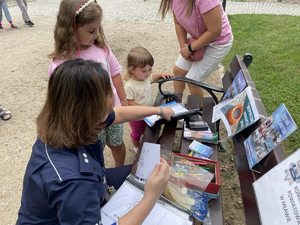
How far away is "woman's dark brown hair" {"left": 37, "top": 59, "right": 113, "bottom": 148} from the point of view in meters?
1.38

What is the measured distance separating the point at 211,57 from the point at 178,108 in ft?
1.92

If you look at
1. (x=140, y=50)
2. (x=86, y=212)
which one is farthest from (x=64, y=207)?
(x=140, y=50)

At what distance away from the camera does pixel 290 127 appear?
58.1 inches

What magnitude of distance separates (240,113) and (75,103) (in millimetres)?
1145

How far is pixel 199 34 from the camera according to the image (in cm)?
271

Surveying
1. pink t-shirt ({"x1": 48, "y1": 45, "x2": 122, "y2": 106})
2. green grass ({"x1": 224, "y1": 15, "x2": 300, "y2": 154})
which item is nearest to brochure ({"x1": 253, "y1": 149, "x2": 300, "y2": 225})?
pink t-shirt ({"x1": 48, "y1": 45, "x2": 122, "y2": 106})

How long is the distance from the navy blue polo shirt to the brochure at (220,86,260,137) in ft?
3.15

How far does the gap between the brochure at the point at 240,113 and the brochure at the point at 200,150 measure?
189 millimetres

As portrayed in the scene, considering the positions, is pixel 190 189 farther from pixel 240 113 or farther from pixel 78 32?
pixel 78 32

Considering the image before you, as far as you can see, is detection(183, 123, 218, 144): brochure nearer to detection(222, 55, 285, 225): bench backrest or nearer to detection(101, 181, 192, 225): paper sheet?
detection(222, 55, 285, 225): bench backrest

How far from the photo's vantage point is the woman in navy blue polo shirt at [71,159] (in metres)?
1.26

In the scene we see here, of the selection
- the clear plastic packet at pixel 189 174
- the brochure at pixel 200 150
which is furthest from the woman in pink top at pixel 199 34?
the clear plastic packet at pixel 189 174

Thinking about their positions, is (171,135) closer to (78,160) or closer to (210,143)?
(210,143)

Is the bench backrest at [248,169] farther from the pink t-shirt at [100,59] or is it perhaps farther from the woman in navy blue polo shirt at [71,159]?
the pink t-shirt at [100,59]
